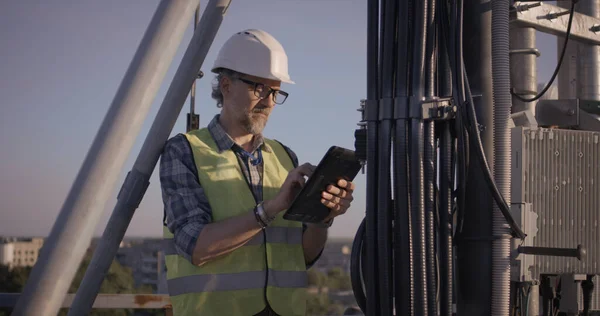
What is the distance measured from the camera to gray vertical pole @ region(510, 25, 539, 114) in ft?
11.9

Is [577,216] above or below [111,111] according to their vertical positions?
below

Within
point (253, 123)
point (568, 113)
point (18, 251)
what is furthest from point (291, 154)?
point (18, 251)

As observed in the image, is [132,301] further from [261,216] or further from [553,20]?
[553,20]

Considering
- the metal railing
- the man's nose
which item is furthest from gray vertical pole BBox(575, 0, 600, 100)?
the metal railing

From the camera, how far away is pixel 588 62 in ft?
14.2

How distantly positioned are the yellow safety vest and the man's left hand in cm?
34

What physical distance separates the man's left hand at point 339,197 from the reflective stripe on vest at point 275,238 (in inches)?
11.7

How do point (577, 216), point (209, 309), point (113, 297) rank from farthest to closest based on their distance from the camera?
1. point (113, 297)
2. point (577, 216)
3. point (209, 309)

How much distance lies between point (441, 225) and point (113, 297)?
3789mm

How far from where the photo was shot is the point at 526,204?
9.72 feet

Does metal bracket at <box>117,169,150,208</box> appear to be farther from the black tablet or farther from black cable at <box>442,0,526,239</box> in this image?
black cable at <box>442,0,526,239</box>

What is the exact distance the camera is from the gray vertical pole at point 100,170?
375cm

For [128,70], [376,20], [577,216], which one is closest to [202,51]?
[128,70]

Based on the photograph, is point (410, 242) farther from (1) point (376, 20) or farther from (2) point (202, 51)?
(2) point (202, 51)
